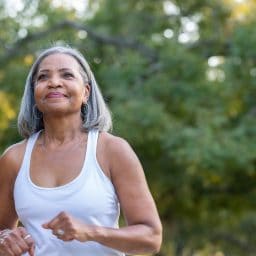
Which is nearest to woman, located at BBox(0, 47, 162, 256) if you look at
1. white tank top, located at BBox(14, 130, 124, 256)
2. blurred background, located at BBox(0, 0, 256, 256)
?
white tank top, located at BBox(14, 130, 124, 256)

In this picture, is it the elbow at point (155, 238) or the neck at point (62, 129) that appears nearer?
the elbow at point (155, 238)

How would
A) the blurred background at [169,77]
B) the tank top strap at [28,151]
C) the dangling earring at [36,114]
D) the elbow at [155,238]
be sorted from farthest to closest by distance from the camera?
the blurred background at [169,77] < the dangling earring at [36,114] < the tank top strap at [28,151] < the elbow at [155,238]

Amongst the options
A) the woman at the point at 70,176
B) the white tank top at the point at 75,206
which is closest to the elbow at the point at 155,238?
the woman at the point at 70,176

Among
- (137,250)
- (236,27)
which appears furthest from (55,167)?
(236,27)

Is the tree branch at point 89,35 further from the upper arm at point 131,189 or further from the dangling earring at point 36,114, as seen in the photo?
the upper arm at point 131,189

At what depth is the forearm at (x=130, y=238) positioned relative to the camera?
2.52 metres

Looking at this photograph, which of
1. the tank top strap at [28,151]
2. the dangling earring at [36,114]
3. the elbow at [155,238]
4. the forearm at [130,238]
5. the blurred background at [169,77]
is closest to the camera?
the forearm at [130,238]

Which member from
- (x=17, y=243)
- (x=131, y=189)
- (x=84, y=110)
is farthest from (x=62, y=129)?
(x=17, y=243)

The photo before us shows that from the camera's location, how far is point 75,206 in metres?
2.62

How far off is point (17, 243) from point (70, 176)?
0.89ft

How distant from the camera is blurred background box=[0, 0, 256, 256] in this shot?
9.57m

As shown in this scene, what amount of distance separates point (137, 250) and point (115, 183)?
0.21 metres

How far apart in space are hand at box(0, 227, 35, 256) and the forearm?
0.19 m

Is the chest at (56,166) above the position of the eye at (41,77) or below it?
below
